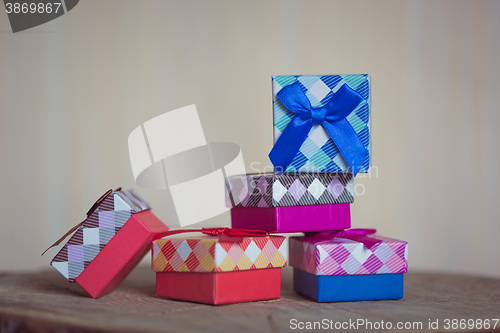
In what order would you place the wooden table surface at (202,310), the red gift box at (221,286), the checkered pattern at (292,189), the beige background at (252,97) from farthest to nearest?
the beige background at (252,97) < the checkered pattern at (292,189) < the red gift box at (221,286) < the wooden table surface at (202,310)

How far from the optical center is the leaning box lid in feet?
3.82

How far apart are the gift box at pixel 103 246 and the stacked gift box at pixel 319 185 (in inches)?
10.5

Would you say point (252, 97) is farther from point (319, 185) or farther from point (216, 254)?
point (216, 254)

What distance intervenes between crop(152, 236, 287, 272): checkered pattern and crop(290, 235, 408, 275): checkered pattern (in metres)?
0.08

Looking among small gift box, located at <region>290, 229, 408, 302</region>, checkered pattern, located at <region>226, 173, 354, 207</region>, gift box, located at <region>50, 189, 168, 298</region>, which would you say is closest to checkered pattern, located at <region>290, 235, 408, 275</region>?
small gift box, located at <region>290, 229, 408, 302</region>

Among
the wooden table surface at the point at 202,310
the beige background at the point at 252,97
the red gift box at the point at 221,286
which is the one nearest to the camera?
the wooden table surface at the point at 202,310

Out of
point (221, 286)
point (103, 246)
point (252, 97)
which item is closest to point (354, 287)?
point (221, 286)

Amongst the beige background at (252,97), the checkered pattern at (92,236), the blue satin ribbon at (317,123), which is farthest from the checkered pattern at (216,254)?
the beige background at (252,97)

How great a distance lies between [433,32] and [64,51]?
5.00 ft

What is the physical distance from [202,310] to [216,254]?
12 centimetres

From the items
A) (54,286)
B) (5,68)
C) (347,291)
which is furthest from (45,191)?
(347,291)

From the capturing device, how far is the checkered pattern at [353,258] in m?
1.21

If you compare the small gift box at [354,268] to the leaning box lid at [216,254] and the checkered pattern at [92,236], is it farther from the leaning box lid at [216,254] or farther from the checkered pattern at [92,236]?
the checkered pattern at [92,236]

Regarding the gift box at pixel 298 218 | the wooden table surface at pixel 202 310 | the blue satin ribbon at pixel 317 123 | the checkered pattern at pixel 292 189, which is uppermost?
the blue satin ribbon at pixel 317 123
